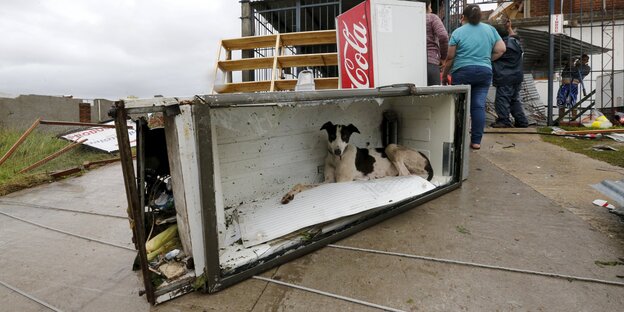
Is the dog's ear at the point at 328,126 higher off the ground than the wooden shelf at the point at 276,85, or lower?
lower

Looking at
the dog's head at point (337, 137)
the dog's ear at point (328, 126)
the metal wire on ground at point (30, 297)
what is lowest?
the metal wire on ground at point (30, 297)

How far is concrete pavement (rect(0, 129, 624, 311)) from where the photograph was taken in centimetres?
148

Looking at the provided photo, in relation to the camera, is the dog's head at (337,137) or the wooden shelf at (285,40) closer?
the dog's head at (337,137)

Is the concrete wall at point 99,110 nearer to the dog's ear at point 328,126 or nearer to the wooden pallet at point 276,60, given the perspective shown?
the wooden pallet at point 276,60

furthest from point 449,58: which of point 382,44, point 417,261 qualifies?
point 417,261

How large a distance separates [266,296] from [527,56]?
1142 cm

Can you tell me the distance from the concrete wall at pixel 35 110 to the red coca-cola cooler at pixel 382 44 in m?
9.51

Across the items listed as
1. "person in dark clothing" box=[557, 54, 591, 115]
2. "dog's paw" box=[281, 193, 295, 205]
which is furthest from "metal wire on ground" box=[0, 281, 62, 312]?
"person in dark clothing" box=[557, 54, 591, 115]

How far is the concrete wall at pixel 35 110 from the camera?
875 cm

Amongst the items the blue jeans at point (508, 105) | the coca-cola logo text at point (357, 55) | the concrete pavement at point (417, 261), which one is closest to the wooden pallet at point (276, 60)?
the coca-cola logo text at point (357, 55)

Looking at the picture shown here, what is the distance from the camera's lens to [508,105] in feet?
19.8

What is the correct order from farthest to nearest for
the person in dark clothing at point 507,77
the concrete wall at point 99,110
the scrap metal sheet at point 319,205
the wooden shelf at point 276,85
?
the concrete wall at point 99,110, the person in dark clothing at point 507,77, the wooden shelf at point 276,85, the scrap metal sheet at point 319,205

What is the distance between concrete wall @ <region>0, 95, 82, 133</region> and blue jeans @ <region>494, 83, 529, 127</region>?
36.5 ft

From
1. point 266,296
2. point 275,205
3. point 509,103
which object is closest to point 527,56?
point 509,103
